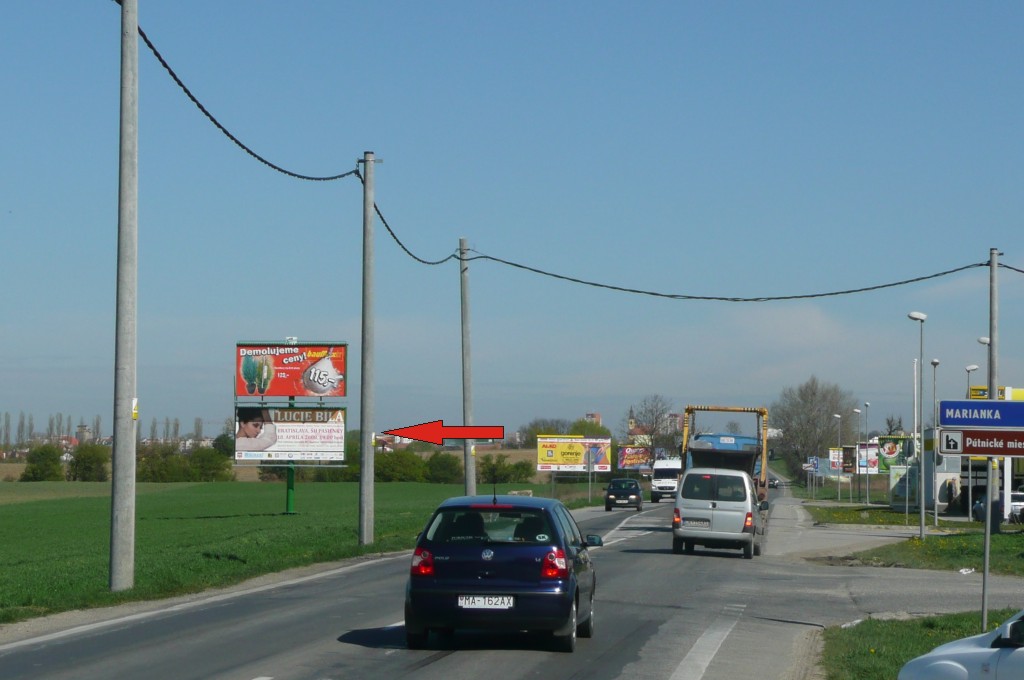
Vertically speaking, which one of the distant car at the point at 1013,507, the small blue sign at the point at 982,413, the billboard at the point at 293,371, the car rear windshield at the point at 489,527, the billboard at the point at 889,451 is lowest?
the distant car at the point at 1013,507

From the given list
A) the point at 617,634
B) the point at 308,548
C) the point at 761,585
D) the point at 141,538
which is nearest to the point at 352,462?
the point at 141,538

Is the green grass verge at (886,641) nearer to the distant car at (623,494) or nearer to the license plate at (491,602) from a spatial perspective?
the license plate at (491,602)

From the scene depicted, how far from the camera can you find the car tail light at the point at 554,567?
11.8 m

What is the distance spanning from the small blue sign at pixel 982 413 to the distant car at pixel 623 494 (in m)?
49.3

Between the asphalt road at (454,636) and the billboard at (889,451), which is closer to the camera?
the asphalt road at (454,636)

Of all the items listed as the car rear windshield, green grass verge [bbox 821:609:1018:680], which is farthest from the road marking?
the car rear windshield

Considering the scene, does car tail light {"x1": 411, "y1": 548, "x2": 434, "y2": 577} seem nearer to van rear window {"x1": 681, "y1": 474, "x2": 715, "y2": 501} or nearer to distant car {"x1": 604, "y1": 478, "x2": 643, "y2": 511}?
van rear window {"x1": 681, "y1": 474, "x2": 715, "y2": 501}

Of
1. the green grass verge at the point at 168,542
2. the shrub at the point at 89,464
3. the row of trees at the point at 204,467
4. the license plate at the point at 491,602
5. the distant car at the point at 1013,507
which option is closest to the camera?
the license plate at the point at 491,602

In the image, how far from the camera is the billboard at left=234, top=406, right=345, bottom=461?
179ft

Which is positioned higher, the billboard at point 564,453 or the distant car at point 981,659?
the distant car at point 981,659

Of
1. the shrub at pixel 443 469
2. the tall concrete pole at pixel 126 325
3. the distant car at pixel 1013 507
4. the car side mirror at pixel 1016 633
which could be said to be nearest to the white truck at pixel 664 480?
the distant car at pixel 1013 507

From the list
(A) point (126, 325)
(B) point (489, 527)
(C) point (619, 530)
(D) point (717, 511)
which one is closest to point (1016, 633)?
(B) point (489, 527)

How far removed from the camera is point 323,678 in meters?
10.2

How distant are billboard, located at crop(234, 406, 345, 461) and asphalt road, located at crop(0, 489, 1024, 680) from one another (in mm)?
30486
